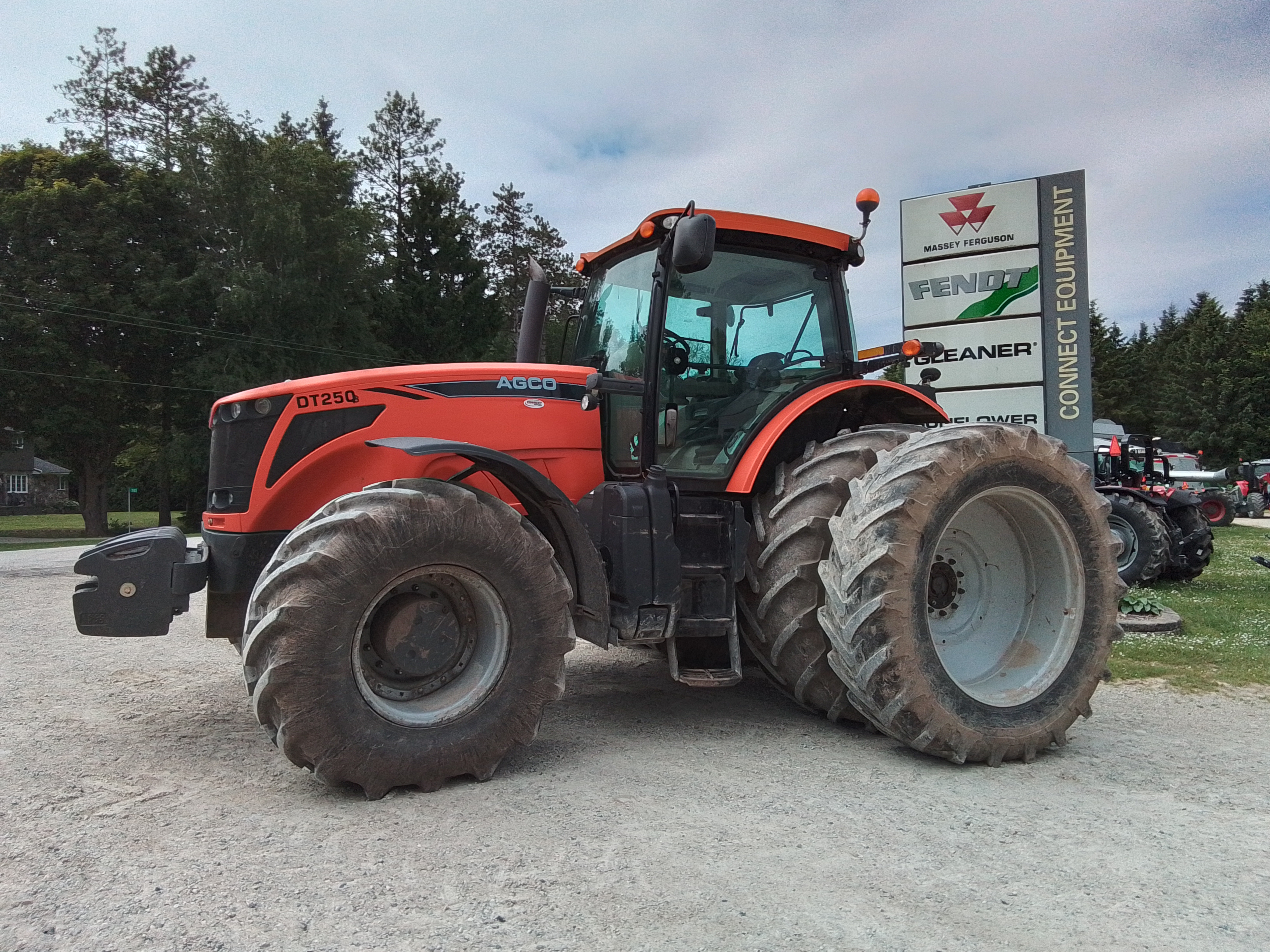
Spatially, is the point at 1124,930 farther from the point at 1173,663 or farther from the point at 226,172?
Answer: the point at 226,172

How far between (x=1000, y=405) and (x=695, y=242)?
309 inches

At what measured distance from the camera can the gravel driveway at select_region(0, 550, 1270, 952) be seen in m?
2.39

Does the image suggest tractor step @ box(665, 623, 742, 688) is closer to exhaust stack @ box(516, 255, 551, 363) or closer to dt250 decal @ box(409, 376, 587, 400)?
dt250 decal @ box(409, 376, 587, 400)

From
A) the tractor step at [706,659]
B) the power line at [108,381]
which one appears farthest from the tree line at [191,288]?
the tractor step at [706,659]

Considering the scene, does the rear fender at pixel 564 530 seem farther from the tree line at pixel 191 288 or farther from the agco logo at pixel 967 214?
the tree line at pixel 191 288

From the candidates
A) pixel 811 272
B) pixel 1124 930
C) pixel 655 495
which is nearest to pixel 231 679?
pixel 655 495

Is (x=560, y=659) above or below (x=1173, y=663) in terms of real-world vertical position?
above

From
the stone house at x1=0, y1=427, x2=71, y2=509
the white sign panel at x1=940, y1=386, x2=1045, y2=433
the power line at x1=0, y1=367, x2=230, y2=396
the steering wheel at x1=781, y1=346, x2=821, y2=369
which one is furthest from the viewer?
the stone house at x1=0, y1=427, x2=71, y2=509

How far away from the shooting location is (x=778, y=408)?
14.8 ft

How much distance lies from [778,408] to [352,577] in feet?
7.51

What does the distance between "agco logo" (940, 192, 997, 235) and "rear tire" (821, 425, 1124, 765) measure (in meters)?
6.93

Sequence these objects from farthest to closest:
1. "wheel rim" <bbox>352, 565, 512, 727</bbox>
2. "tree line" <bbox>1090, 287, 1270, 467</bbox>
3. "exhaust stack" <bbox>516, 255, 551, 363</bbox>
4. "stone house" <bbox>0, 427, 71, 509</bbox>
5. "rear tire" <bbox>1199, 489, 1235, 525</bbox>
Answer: "stone house" <bbox>0, 427, 71, 509</bbox>
"tree line" <bbox>1090, 287, 1270, 467</bbox>
"rear tire" <bbox>1199, 489, 1235, 525</bbox>
"exhaust stack" <bbox>516, 255, 551, 363</bbox>
"wheel rim" <bbox>352, 565, 512, 727</bbox>

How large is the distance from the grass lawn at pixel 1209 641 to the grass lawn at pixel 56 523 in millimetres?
27861

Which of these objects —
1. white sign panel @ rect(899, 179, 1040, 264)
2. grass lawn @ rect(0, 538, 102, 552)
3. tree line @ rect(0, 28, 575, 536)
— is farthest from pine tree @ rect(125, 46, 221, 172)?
white sign panel @ rect(899, 179, 1040, 264)
